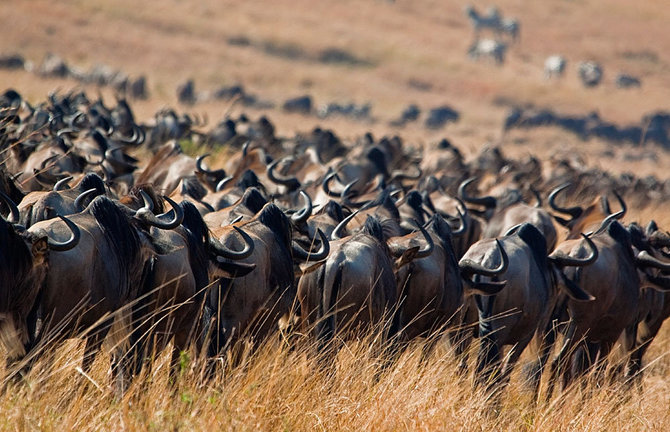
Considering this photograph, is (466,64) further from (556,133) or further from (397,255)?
(397,255)

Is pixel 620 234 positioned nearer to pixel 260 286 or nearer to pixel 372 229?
pixel 372 229

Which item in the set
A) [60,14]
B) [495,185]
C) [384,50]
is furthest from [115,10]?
[495,185]

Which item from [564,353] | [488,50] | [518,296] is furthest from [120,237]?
[488,50]

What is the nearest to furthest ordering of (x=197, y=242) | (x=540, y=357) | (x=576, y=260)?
(x=197, y=242)
(x=576, y=260)
(x=540, y=357)

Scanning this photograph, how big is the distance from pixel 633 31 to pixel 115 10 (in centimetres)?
3689

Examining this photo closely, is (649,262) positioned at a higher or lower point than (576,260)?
lower

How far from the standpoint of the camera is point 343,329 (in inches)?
245

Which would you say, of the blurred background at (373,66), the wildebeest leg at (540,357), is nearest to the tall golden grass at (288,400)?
the wildebeest leg at (540,357)

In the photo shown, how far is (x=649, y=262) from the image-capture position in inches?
313

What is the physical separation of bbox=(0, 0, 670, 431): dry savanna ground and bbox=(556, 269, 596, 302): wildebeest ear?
703mm

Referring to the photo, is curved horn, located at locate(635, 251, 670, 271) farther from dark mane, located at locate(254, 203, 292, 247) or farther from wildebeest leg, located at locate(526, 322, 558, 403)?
dark mane, located at locate(254, 203, 292, 247)

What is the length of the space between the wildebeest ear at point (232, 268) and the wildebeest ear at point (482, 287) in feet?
5.89

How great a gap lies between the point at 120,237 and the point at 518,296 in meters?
3.03

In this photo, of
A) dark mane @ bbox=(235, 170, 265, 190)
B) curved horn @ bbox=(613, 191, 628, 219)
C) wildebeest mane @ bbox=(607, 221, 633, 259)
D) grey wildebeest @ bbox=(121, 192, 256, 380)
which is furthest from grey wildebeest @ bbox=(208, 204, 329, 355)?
curved horn @ bbox=(613, 191, 628, 219)
